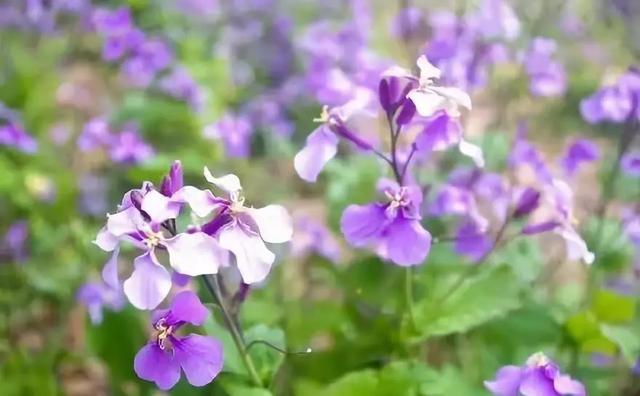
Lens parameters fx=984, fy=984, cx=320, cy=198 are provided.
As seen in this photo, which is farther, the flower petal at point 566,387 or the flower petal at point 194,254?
the flower petal at point 566,387

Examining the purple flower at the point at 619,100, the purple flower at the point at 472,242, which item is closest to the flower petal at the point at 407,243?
the purple flower at the point at 472,242

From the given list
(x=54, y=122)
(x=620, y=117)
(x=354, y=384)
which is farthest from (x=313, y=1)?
(x=354, y=384)

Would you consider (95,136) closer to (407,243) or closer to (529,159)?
(529,159)

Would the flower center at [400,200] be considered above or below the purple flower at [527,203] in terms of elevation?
above

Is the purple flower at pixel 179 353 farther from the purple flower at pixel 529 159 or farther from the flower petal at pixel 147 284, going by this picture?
the purple flower at pixel 529 159

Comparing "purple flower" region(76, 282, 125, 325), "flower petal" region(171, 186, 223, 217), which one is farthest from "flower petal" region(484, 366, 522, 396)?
"purple flower" region(76, 282, 125, 325)

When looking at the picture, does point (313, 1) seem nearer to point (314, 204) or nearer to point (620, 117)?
point (314, 204)
